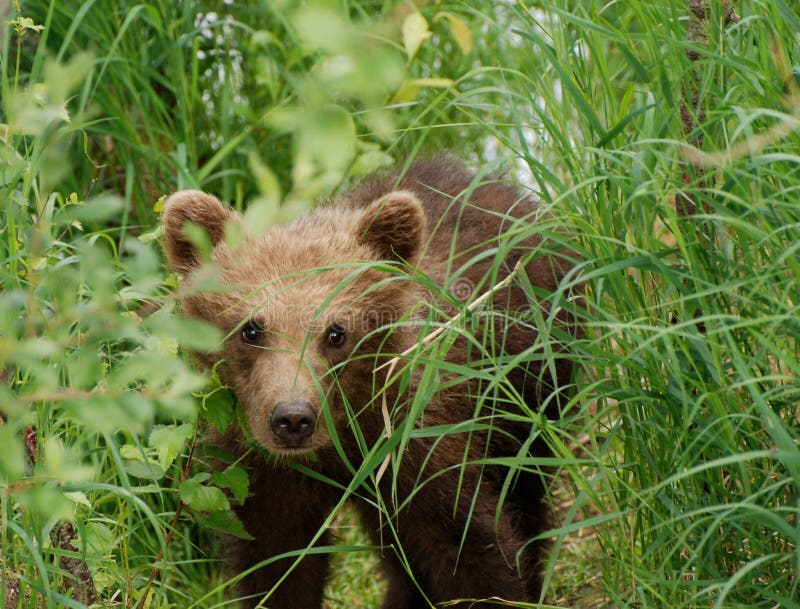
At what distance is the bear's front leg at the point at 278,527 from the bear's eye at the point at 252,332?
1.65 feet

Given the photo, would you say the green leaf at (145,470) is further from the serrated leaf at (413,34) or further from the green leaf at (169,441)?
the serrated leaf at (413,34)

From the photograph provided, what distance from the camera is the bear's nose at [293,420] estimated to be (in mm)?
3418

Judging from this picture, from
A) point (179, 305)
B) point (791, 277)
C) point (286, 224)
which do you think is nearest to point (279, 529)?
point (179, 305)

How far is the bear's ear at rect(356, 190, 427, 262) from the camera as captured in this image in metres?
4.05

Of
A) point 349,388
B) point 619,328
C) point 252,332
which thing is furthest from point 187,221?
point 619,328

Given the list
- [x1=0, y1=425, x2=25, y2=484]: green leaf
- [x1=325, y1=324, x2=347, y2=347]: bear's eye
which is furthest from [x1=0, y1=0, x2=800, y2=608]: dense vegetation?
[x1=325, y1=324, x2=347, y2=347]: bear's eye

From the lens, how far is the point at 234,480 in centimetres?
375

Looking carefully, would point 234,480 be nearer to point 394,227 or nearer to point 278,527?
point 278,527

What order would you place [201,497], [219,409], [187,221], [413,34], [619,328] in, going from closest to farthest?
[413,34], [619,328], [201,497], [219,409], [187,221]

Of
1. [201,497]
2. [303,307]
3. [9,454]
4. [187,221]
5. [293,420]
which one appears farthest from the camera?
[187,221]

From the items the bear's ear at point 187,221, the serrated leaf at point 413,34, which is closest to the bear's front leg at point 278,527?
the bear's ear at point 187,221

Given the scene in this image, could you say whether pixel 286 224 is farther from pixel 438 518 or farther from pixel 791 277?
pixel 791 277

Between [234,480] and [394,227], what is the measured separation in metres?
1.11

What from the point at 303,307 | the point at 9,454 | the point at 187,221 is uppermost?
the point at 9,454
